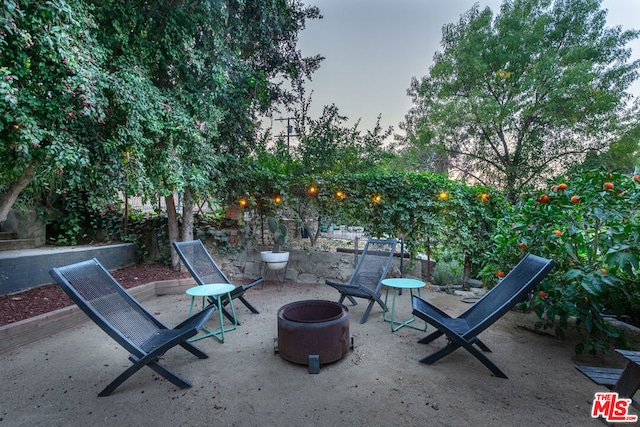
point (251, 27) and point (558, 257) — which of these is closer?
point (558, 257)

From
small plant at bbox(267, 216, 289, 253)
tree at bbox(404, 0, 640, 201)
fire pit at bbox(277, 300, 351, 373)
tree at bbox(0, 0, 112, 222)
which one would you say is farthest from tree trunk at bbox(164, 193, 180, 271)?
tree at bbox(404, 0, 640, 201)

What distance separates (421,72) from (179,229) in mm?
10514

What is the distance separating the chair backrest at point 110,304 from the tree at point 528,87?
33.0 ft

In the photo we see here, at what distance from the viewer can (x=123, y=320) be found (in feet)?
7.56

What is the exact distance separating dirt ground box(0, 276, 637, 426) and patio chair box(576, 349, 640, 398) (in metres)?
0.31

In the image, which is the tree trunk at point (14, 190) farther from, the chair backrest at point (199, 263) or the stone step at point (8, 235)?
the stone step at point (8, 235)

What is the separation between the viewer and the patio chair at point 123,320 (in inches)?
77.3

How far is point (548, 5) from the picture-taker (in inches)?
360

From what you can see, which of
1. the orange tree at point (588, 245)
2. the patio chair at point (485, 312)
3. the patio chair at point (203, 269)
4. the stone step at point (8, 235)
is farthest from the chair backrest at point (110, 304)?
the stone step at point (8, 235)

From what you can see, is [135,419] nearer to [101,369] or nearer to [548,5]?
[101,369]

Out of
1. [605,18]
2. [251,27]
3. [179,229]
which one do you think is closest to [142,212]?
[179,229]

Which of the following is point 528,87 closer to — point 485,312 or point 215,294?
point 485,312

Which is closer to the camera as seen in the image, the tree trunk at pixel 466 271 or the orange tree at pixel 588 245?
the orange tree at pixel 588 245

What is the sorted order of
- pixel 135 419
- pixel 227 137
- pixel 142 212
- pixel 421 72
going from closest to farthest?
pixel 135 419 → pixel 227 137 → pixel 142 212 → pixel 421 72
